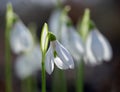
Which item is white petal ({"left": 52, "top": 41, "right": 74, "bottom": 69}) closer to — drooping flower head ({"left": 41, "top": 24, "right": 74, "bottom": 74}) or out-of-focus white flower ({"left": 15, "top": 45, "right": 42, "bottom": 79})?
drooping flower head ({"left": 41, "top": 24, "right": 74, "bottom": 74})

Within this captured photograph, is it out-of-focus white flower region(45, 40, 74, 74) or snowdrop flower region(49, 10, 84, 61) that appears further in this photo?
snowdrop flower region(49, 10, 84, 61)


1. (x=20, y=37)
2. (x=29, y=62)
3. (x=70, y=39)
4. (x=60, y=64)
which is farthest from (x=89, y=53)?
(x=60, y=64)

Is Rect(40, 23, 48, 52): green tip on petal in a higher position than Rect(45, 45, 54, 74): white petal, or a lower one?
higher

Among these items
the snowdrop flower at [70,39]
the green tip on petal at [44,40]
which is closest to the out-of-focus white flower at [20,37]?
the snowdrop flower at [70,39]

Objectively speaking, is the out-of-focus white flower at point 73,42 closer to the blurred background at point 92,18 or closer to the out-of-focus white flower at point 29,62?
the out-of-focus white flower at point 29,62

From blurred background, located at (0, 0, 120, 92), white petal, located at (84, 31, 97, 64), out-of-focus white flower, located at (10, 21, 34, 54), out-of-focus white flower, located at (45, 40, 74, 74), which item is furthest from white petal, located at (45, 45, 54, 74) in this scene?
blurred background, located at (0, 0, 120, 92)

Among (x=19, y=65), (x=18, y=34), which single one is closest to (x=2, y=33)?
(x=19, y=65)

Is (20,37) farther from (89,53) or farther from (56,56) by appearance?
(56,56)
